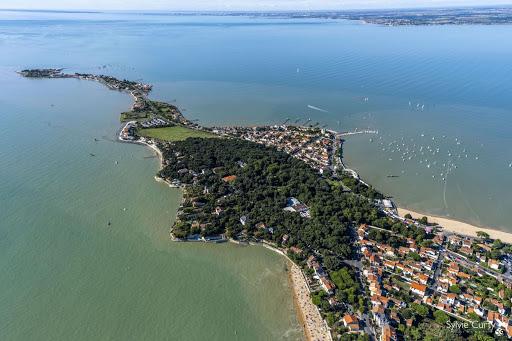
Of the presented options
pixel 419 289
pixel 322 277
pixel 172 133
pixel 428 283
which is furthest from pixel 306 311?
pixel 172 133

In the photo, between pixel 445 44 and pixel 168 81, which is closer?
pixel 168 81

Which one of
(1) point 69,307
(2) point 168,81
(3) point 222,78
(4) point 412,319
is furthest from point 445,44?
(1) point 69,307

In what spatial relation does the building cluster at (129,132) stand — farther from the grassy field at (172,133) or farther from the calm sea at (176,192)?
the calm sea at (176,192)

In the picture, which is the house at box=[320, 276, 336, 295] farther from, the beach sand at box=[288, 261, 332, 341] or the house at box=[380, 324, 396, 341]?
the house at box=[380, 324, 396, 341]

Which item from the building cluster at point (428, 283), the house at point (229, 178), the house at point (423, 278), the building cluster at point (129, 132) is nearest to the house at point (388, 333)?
the building cluster at point (428, 283)

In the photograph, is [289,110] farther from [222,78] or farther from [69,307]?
[69,307]

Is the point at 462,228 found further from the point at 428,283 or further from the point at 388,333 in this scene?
the point at 388,333
